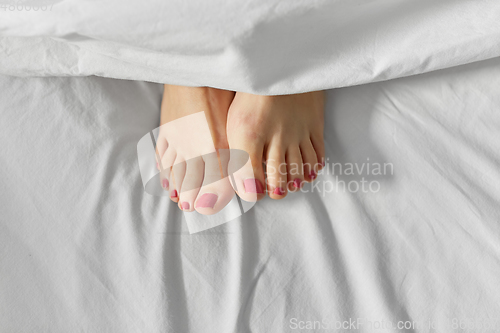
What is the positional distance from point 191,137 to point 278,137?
15 centimetres

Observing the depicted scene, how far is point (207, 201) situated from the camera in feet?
1.82

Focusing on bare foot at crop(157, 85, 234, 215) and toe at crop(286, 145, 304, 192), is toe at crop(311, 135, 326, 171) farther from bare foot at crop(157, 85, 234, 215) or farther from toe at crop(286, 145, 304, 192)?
bare foot at crop(157, 85, 234, 215)

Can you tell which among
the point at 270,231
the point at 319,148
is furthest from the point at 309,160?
the point at 270,231

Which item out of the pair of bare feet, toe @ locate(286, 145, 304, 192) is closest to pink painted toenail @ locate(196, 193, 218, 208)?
the pair of bare feet

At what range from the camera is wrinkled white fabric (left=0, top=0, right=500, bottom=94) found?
431 millimetres

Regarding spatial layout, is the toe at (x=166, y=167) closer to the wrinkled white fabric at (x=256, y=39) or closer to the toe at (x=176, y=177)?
the toe at (x=176, y=177)

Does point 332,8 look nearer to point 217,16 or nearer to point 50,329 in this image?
point 217,16

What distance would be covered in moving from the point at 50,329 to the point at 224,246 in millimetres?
246

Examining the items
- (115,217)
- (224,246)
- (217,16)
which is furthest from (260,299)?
(217,16)

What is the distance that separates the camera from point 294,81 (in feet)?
1.69

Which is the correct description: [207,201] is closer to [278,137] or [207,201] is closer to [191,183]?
[191,183]

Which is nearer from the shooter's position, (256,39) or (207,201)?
(256,39)

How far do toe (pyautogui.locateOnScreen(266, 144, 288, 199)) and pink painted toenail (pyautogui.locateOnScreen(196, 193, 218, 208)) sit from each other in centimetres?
8

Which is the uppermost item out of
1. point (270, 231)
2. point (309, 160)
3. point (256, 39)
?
point (256, 39)
